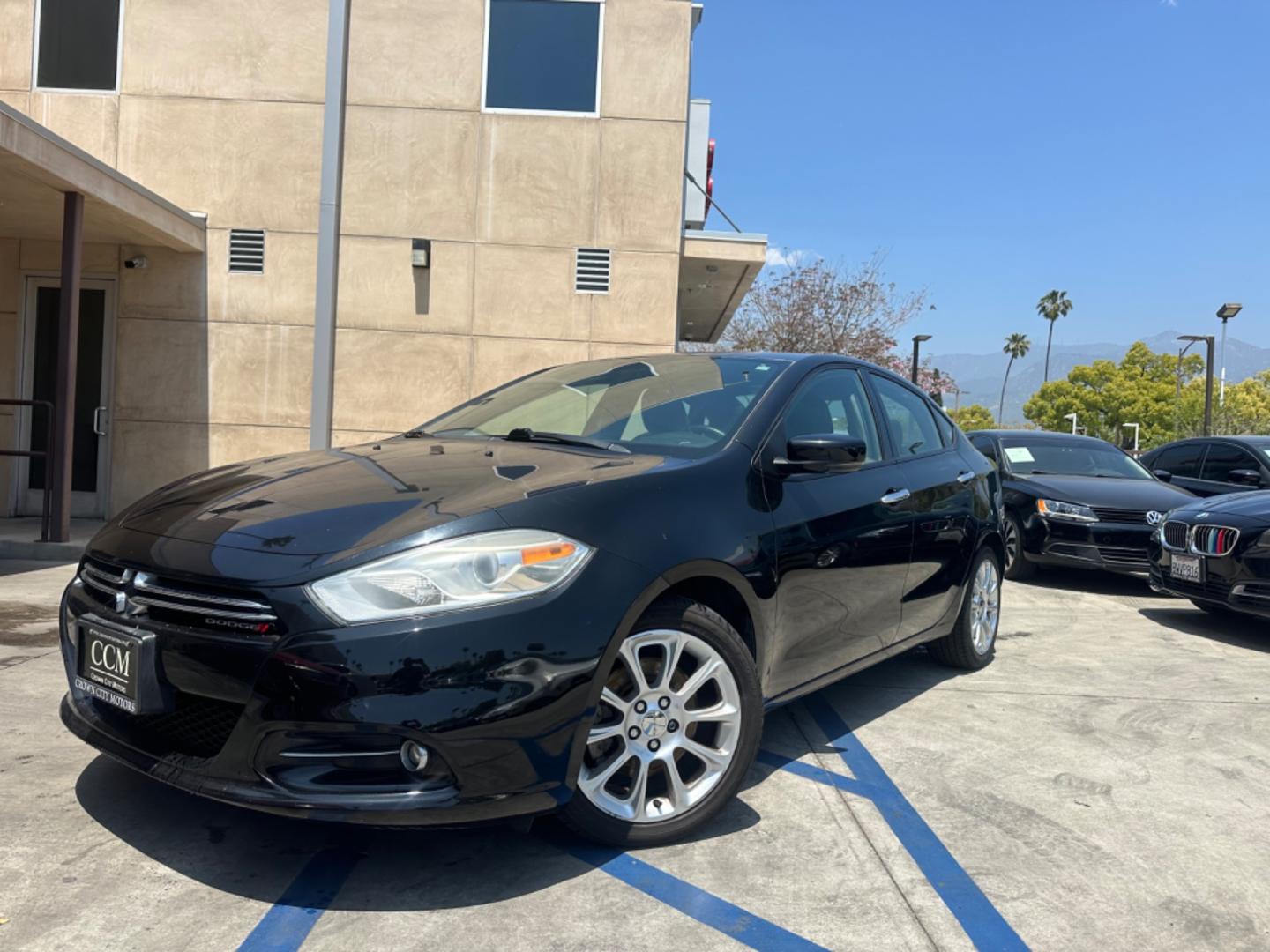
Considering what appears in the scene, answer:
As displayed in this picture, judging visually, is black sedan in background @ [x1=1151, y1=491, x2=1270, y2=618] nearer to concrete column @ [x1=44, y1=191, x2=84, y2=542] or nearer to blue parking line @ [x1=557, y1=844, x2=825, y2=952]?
blue parking line @ [x1=557, y1=844, x2=825, y2=952]

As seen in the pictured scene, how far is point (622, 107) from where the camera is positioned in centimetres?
1036

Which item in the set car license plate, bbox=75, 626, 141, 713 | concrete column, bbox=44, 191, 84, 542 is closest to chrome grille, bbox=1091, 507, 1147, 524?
car license plate, bbox=75, 626, 141, 713

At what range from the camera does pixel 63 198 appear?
821cm

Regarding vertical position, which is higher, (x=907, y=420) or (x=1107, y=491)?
(x=907, y=420)

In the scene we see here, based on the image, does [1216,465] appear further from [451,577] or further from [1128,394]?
[1128,394]

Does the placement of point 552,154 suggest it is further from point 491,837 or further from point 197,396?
point 491,837

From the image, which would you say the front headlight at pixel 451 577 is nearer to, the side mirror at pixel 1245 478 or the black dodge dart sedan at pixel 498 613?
the black dodge dart sedan at pixel 498 613

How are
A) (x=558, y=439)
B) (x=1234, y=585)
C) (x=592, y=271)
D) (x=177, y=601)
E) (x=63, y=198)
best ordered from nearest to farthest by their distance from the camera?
1. (x=177, y=601)
2. (x=558, y=439)
3. (x=1234, y=585)
4. (x=63, y=198)
5. (x=592, y=271)

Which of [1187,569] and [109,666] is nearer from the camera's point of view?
[109,666]

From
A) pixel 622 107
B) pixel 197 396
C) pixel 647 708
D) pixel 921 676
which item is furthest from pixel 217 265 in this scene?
pixel 647 708

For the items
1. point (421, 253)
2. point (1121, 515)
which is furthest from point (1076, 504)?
point (421, 253)

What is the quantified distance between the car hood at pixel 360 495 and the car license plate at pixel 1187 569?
4818 millimetres

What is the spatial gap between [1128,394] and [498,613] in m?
69.5

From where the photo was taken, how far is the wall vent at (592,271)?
34.3 feet
